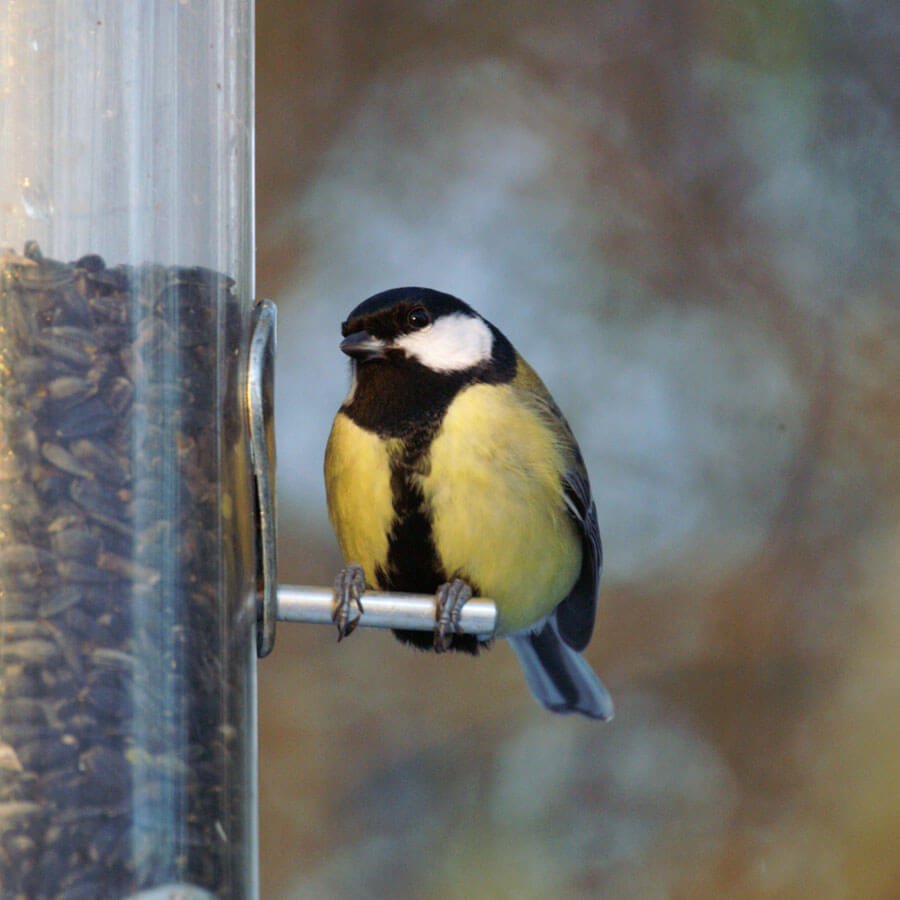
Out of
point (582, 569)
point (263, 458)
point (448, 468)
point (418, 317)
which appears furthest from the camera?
point (582, 569)

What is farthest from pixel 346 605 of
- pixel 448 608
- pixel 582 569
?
pixel 582 569

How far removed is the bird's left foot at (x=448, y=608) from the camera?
221 centimetres

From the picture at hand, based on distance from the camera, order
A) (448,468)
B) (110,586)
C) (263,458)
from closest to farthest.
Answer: (110,586) → (263,458) → (448,468)

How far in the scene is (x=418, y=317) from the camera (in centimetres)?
275

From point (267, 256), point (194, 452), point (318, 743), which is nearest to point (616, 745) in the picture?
point (318, 743)

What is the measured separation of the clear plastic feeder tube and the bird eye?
79cm

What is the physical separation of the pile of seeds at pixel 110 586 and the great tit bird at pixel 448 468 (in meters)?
0.58

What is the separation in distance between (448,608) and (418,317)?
68 cm

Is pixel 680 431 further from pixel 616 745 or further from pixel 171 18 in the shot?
pixel 171 18

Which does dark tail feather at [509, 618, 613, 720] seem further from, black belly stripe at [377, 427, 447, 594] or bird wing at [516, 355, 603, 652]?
black belly stripe at [377, 427, 447, 594]

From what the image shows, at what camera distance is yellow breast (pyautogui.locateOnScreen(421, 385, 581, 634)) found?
2609 millimetres

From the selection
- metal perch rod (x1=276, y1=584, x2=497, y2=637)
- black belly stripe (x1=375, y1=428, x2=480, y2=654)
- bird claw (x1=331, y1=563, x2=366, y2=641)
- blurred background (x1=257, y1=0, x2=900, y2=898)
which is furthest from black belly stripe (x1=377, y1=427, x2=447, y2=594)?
blurred background (x1=257, y1=0, x2=900, y2=898)

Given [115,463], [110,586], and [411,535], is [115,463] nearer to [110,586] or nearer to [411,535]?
[110,586]

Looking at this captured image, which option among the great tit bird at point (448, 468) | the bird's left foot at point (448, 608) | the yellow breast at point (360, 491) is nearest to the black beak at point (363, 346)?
the great tit bird at point (448, 468)
